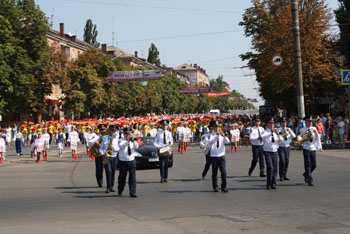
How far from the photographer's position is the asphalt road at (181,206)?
25.5 ft

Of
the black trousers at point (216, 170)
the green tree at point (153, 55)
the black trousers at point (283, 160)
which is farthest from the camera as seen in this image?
the green tree at point (153, 55)

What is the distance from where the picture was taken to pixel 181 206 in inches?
385

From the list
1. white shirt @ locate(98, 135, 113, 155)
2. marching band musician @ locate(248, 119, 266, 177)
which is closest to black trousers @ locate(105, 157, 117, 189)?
white shirt @ locate(98, 135, 113, 155)

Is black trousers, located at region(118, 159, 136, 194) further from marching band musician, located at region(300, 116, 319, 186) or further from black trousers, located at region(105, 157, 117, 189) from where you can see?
marching band musician, located at region(300, 116, 319, 186)

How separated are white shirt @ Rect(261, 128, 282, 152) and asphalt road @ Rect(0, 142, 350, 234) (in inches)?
41.3

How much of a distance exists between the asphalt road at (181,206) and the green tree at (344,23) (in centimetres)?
2356

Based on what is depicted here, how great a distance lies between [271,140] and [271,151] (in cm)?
29

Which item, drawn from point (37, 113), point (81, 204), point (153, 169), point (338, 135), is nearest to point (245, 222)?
point (81, 204)

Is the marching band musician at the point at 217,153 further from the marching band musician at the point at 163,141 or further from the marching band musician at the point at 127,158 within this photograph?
the marching band musician at the point at 163,141

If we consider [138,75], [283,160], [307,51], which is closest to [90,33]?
[138,75]

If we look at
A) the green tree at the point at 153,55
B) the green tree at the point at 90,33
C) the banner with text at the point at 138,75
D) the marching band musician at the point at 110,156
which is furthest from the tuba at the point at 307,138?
the green tree at the point at 153,55

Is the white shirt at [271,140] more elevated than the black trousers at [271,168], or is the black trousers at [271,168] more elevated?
the white shirt at [271,140]

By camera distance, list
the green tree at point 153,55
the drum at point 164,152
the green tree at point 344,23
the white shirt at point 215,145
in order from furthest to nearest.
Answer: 1. the green tree at point 153,55
2. the green tree at point 344,23
3. the drum at point 164,152
4. the white shirt at point 215,145

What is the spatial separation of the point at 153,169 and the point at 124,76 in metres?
29.4
